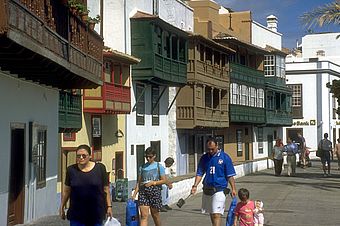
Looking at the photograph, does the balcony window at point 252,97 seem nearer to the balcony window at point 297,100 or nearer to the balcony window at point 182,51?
the balcony window at point 182,51

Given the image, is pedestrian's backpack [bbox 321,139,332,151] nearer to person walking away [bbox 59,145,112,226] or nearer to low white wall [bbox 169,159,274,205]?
low white wall [bbox 169,159,274,205]

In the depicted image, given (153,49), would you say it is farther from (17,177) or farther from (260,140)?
(260,140)

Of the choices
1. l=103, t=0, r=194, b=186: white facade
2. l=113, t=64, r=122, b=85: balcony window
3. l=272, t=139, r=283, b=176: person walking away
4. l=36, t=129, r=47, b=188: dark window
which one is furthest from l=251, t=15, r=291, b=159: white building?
l=36, t=129, r=47, b=188: dark window

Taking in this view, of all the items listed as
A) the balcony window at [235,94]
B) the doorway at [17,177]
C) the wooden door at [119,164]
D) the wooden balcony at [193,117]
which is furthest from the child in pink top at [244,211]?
the balcony window at [235,94]

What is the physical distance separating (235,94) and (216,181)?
33631mm

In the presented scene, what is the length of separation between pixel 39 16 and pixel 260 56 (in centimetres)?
4128

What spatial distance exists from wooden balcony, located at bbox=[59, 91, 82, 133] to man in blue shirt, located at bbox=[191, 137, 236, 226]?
28.3 feet

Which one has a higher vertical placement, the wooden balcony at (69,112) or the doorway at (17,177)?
the wooden balcony at (69,112)

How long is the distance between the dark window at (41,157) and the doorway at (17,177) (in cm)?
124

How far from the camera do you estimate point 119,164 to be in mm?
30938

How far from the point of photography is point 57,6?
13.8m

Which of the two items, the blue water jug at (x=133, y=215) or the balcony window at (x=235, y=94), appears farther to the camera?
the balcony window at (x=235, y=94)

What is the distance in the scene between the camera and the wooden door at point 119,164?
1179 inches

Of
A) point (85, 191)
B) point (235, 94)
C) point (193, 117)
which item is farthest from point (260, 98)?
point (85, 191)
